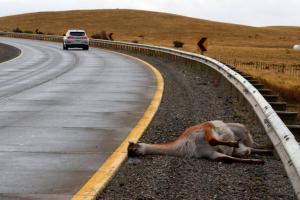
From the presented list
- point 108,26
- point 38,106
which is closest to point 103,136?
point 38,106

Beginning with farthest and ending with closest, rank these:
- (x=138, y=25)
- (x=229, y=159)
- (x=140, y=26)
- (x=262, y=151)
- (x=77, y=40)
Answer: (x=138, y=25) < (x=140, y=26) < (x=77, y=40) < (x=262, y=151) < (x=229, y=159)

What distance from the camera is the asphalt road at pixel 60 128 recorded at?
23.4ft

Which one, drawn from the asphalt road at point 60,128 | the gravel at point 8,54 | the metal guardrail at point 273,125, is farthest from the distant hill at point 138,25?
the metal guardrail at point 273,125

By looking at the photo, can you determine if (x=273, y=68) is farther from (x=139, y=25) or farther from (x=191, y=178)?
(x=139, y=25)

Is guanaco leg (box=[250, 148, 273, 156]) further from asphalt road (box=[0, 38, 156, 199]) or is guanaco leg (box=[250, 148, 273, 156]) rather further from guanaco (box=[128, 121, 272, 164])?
asphalt road (box=[0, 38, 156, 199])

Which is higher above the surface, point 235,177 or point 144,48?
point 235,177

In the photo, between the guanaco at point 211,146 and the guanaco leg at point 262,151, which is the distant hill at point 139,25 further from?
the guanaco at point 211,146

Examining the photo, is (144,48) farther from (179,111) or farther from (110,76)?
(179,111)

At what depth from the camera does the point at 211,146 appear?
7.90 m

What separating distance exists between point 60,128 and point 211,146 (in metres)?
3.61

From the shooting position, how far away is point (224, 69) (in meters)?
17.6

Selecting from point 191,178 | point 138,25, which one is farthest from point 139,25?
point 191,178

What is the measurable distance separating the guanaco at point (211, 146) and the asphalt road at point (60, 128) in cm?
66

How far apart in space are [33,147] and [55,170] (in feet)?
5.07
